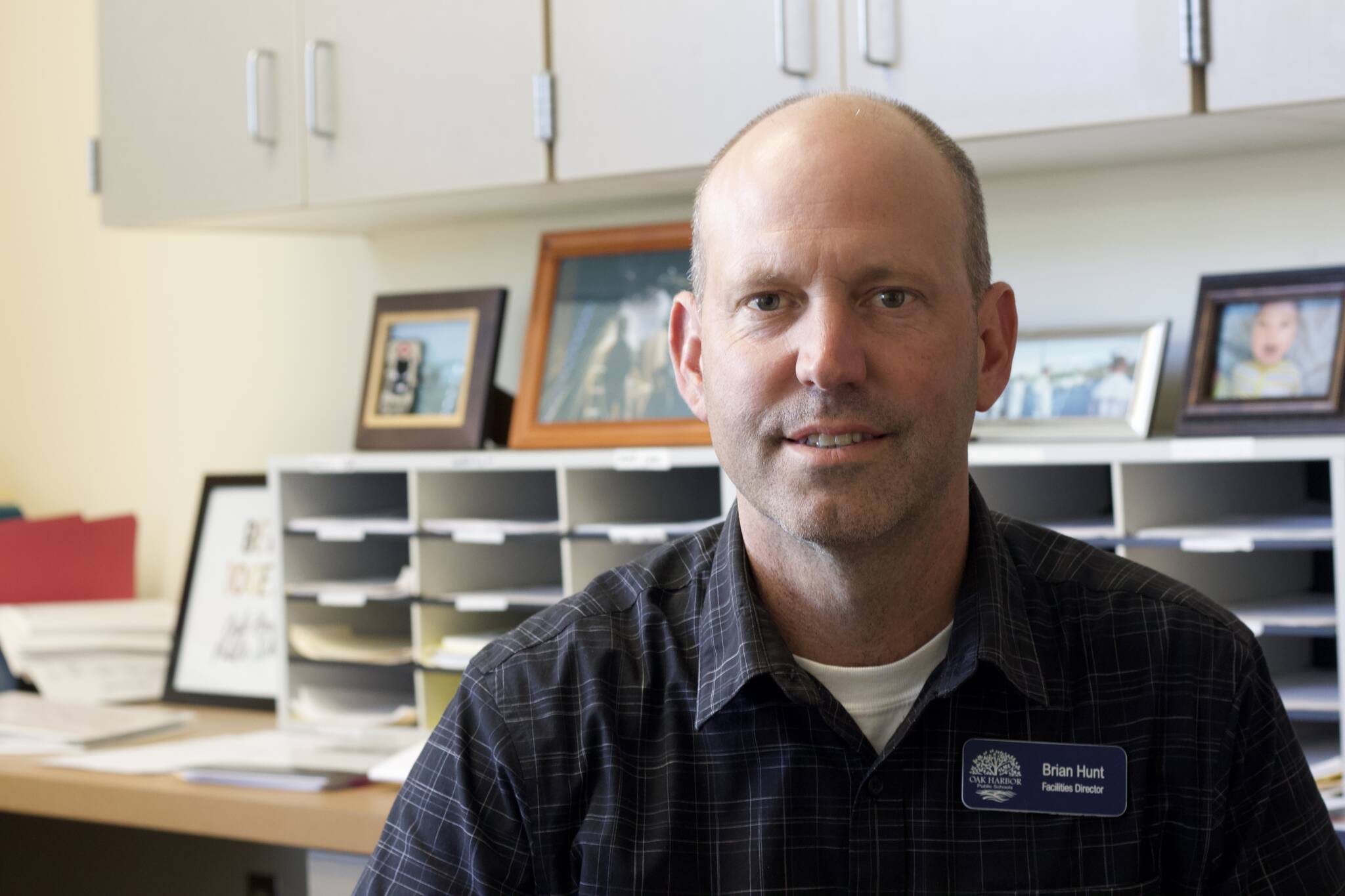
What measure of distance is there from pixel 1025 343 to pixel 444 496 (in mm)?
861

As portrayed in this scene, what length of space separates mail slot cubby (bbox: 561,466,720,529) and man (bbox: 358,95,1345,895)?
36.4 inches

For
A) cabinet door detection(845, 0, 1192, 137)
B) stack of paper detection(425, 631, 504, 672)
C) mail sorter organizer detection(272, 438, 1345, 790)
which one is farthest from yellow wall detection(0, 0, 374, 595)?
cabinet door detection(845, 0, 1192, 137)

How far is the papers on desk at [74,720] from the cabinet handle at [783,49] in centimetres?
141

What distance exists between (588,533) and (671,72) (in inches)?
24.4

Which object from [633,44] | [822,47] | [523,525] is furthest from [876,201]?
[523,525]

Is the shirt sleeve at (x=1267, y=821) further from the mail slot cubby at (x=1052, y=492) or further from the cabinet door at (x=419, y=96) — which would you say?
the cabinet door at (x=419, y=96)

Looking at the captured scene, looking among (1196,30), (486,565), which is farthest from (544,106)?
(1196,30)

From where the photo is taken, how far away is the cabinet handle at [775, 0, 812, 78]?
1684 mm

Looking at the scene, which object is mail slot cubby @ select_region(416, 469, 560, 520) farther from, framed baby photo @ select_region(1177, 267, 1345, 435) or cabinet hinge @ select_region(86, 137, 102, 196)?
framed baby photo @ select_region(1177, 267, 1345, 435)

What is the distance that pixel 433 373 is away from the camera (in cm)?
220

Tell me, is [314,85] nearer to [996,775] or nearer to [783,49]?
[783,49]

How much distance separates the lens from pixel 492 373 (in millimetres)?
2121

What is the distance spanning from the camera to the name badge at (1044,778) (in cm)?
95

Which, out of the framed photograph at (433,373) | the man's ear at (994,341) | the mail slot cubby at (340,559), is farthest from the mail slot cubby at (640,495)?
the man's ear at (994,341)
